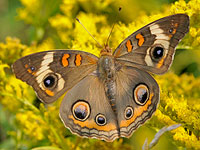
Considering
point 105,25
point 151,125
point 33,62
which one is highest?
point 105,25

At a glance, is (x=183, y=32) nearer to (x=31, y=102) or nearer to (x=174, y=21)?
(x=174, y=21)

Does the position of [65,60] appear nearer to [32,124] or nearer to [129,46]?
[129,46]

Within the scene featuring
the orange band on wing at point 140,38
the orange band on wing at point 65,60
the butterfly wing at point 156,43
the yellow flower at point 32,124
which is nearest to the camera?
the butterfly wing at point 156,43

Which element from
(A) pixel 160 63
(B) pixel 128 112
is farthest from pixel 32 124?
(A) pixel 160 63

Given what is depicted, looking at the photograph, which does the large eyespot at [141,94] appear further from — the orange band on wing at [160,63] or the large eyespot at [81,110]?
the large eyespot at [81,110]

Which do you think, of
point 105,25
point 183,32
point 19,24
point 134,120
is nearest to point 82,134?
point 134,120

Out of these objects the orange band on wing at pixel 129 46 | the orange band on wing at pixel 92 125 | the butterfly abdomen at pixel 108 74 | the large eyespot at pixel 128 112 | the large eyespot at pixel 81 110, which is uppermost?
the orange band on wing at pixel 129 46

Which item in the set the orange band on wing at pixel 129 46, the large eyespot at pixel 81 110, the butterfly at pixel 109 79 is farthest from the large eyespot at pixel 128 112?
the orange band on wing at pixel 129 46
